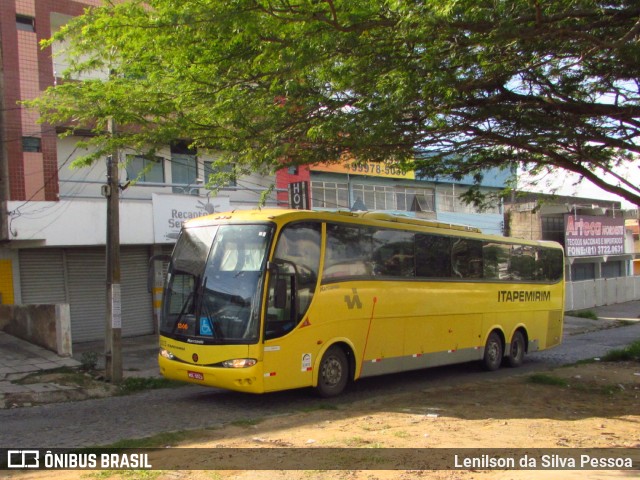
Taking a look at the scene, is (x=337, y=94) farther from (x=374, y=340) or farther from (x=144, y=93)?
(x=374, y=340)

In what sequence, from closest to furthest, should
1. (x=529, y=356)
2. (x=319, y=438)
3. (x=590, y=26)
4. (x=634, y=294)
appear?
(x=319, y=438) < (x=590, y=26) < (x=529, y=356) < (x=634, y=294)

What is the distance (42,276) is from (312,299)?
10514 millimetres

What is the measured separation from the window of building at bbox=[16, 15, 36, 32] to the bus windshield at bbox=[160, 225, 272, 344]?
10.1 m

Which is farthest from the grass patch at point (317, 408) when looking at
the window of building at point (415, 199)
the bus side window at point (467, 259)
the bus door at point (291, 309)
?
the window of building at point (415, 199)

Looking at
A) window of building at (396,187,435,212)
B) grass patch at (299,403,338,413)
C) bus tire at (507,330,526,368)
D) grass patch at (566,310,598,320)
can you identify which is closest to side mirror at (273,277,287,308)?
grass patch at (299,403,338,413)

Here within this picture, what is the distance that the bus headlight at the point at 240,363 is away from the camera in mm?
8820

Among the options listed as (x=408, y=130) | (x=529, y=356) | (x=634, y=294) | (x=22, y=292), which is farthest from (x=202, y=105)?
(x=634, y=294)

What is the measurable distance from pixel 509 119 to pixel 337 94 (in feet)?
10.5

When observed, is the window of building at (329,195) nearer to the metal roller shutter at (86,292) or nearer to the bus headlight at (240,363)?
the metal roller shutter at (86,292)

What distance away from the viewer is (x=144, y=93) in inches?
410

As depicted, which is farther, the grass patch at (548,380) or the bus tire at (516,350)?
the bus tire at (516,350)

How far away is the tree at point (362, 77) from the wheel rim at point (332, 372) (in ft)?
11.6

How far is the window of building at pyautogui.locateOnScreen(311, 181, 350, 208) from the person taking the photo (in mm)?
24828

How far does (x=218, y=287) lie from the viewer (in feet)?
30.2
